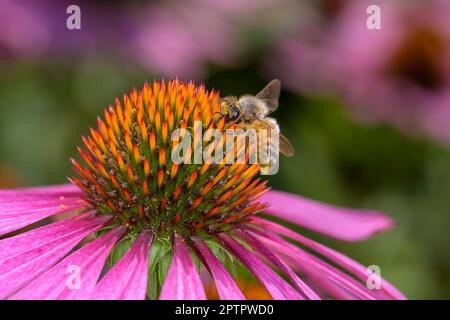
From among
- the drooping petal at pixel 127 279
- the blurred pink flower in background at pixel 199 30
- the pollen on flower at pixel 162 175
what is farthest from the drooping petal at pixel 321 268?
the blurred pink flower in background at pixel 199 30

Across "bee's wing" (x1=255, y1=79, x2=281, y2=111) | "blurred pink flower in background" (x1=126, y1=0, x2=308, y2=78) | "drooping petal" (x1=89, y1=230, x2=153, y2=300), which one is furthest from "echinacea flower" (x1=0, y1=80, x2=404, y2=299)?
"blurred pink flower in background" (x1=126, y1=0, x2=308, y2=78)

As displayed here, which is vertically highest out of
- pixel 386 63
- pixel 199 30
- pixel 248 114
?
pixel 199 30

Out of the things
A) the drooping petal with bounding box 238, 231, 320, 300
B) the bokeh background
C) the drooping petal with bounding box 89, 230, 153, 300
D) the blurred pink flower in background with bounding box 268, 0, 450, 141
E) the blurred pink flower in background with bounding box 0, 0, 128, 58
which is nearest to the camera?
the drooping petal with bounding box 89, 230, 153, 300

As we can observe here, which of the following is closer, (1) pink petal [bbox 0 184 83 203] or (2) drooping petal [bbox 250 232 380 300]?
(2) drooping petal [bbox 250 232 380 300]

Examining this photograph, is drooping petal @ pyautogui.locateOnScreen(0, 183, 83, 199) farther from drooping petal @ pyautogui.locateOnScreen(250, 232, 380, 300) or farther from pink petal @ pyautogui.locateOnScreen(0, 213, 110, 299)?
drooping petal @ pyautogui.locateOnScreen(250, 232, 380, 300)

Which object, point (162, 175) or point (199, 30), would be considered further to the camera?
point (199, 30)

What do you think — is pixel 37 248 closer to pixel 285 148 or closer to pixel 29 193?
pixel 29 193

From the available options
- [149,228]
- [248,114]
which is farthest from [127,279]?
[248,114]
